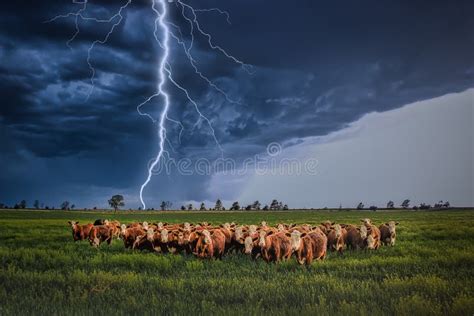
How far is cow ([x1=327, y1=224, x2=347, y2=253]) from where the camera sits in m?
11.4

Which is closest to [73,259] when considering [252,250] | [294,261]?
[252,250]

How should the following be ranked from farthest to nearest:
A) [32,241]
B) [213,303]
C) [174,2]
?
[32,241], [174,2], [213,303]

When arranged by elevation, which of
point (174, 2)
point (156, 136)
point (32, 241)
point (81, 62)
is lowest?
point (32, 241)

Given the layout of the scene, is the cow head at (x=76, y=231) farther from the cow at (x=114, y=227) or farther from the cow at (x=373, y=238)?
the cow at (x=373, y=238)

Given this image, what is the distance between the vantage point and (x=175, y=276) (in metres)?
7.54

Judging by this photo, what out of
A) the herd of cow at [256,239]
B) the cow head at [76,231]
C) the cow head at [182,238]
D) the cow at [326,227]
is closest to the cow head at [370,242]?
the herd of cow at [256,239]

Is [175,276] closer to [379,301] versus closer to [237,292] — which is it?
[237,292]

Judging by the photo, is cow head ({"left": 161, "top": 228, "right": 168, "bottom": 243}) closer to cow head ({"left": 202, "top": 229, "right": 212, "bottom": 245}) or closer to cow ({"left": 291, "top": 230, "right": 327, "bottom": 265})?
cow head ({"left": 202, "top": 229, "right": 212, "bottom": 245})

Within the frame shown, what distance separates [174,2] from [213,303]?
687 cm

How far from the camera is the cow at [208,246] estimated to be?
10031mm

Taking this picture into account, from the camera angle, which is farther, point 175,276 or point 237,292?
point 175,276

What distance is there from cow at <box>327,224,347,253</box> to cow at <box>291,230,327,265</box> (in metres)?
1.85

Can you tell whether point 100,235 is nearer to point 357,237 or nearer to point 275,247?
point 275,247

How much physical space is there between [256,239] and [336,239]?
2.68 metres
